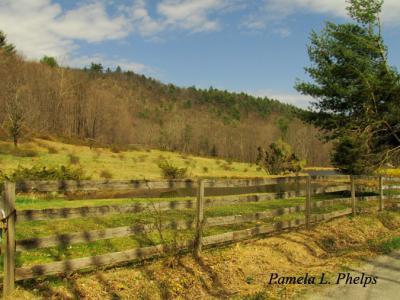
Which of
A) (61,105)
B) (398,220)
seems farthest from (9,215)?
(61,105)

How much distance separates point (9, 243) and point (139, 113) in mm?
125492

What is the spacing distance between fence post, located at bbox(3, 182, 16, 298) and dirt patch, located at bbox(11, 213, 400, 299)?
7.4 inches

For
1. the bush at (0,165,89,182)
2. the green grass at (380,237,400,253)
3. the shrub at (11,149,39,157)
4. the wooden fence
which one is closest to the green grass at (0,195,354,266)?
the wooden fence

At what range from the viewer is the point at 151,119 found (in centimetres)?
13075

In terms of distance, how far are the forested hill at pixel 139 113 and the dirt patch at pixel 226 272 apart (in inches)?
604

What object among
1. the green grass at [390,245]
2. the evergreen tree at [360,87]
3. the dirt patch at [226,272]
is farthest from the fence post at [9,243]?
the evergreen tree at [360,87]

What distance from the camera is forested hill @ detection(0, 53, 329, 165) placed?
59456 millimetres

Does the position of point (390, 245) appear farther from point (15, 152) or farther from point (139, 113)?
point (139, 113)

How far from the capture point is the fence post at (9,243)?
16.7 ft

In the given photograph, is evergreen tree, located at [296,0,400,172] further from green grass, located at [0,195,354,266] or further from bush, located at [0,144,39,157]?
bush, located at [0,144,39,157]

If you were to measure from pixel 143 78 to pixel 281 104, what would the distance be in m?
60.7

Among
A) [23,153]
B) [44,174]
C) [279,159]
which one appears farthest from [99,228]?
[279,159]

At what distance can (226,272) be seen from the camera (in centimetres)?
726

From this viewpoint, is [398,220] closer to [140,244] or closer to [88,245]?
[140,244]
